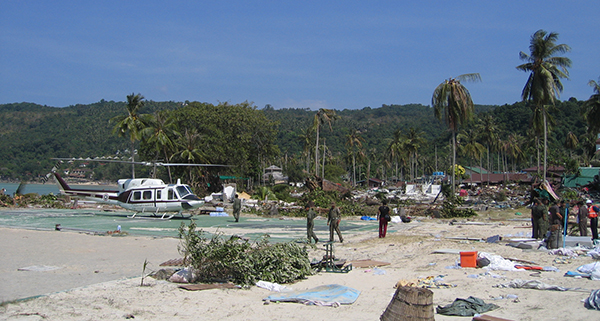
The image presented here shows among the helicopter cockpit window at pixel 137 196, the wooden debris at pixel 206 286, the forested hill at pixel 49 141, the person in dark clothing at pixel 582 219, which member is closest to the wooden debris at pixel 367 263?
the wooden debris at pixel 206 286

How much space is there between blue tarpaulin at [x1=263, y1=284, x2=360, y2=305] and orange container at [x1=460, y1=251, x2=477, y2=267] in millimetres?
3903

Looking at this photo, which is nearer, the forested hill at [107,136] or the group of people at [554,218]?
the group of people at [554,218]

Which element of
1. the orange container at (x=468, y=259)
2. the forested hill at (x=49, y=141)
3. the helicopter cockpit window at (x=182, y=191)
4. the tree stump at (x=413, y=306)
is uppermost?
the forested hill at (x=49, y=141)

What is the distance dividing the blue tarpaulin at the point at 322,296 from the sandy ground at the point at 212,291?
157 millimetres

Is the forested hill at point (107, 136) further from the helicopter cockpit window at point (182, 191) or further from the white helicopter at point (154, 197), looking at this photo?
the helicopter cockpit window at point (182, 191)

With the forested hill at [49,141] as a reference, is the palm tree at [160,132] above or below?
below

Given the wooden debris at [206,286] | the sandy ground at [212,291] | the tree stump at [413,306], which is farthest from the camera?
the wooden debris at [206,286]

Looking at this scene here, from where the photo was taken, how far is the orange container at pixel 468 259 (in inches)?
448

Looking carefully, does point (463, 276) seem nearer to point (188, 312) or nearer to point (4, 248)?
point (188, 312)

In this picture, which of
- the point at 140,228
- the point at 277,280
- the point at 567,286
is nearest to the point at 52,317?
the point at 277,280

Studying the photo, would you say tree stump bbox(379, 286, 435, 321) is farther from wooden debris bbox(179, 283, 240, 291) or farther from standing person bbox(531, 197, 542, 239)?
standing person bbox(531, 197, 542, 239)

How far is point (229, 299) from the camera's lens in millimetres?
8289

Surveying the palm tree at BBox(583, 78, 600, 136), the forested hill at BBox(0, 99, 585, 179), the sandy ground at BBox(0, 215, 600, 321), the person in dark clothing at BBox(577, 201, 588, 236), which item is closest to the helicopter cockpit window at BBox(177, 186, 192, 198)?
the sandy ground at BBox(0, 215, 600, 321)

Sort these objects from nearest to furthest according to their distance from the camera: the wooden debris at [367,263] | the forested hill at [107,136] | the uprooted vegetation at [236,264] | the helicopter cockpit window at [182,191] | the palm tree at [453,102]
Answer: the uprooted vegetation at [236,264]
the wooden debris at [367,263]
the helicopter cockpit window at [182,191]
the palm tree at [453,102]
the forested hill at [107,136]
